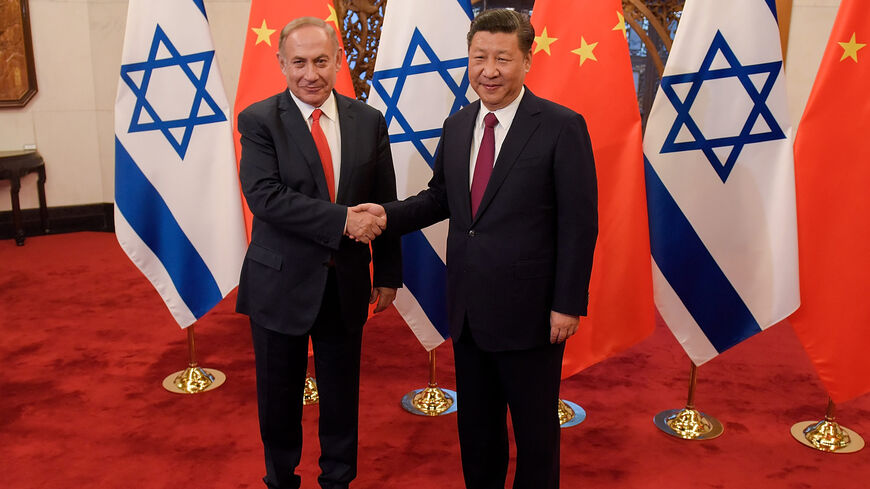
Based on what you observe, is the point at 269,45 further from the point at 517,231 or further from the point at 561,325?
the point at 561,325

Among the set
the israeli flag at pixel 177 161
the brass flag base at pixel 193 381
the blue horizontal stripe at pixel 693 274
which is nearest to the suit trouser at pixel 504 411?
the blue horizontal stripe at pixel 693 274

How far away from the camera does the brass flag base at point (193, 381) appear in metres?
3.32

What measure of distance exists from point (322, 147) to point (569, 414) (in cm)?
168

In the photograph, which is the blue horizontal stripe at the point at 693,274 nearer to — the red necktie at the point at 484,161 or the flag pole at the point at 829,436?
the flag pole at the point at 829,436

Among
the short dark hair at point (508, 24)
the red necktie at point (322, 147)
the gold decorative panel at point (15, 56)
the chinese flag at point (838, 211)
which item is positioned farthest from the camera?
the gold decorative panel at point (15, 56)

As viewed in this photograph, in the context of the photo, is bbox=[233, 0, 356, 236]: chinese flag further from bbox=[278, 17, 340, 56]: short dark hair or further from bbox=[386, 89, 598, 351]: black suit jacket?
bbox=[386, 89, 598, 351]: black suit jacket

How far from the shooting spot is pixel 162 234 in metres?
3.15

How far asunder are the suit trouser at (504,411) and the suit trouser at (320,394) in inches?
15.0

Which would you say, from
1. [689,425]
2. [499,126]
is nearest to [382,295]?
[499,126]

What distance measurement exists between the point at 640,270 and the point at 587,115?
66 centimetres

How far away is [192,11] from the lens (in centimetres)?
302

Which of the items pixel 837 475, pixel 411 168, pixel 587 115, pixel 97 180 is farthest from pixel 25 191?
pixel 837 475

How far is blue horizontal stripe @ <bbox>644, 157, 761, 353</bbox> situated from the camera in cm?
279

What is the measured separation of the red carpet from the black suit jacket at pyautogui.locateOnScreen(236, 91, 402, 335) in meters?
0.77
